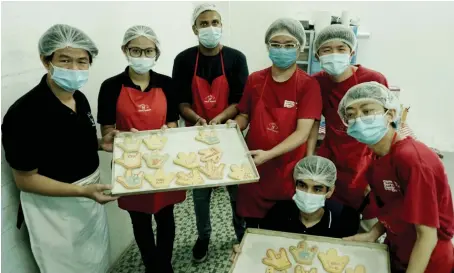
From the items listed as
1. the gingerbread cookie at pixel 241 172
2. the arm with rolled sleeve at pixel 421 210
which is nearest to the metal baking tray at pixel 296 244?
the arm with rolled sleeve at pixel 421 210

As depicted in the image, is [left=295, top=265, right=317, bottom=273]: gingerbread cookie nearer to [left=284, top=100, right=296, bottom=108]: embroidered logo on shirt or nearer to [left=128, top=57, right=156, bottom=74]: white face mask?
[left=284, top=100, right=296, bottom=108]: embroidered logo on shirt

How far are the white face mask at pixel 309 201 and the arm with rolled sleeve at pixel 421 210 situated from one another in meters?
0.44

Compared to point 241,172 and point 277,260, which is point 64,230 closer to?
point 241,172

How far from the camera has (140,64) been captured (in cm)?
191

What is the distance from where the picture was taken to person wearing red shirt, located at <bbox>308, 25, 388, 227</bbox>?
1931 mm

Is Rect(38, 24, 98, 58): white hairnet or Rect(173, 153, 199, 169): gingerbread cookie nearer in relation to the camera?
Rect(38, 24, 98, 58): white hairnet

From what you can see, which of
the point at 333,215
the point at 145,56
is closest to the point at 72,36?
the point at 145,56

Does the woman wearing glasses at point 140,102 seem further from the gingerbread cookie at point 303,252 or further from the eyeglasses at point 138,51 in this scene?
the gingerbread cookie at point 303,252

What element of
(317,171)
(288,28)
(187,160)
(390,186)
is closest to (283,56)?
(288,28)

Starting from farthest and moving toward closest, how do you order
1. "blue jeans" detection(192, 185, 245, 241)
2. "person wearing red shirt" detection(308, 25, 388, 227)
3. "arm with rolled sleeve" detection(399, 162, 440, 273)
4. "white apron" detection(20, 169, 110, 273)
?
"blue jeans" detection(192, 185, 245, 241), "person wearing red shirt" detection(308, 25, 388, 227), "white apron" detection(20, 169, 110, 273), "arm with rolled sleeve" detection(399, 162, 440, 273)

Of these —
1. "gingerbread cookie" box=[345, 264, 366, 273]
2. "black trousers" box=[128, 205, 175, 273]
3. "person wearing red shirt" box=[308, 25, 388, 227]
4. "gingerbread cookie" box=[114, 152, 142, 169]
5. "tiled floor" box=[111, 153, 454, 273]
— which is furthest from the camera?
"tiled floor" box=[111, 153, 454, 273]

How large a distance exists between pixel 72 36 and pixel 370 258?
161 cm

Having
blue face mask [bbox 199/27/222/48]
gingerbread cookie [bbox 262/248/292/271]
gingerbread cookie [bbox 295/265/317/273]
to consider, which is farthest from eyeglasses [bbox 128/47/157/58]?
gingerbread cookie [bbox 295/265/317/273]

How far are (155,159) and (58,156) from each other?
47 cm
